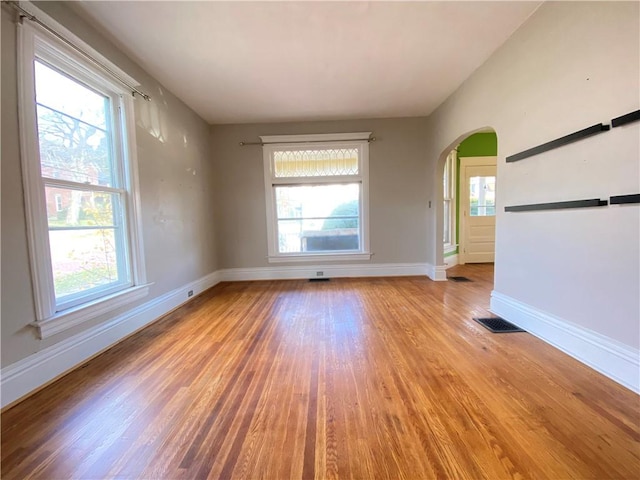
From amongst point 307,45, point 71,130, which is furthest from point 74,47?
point 307,45

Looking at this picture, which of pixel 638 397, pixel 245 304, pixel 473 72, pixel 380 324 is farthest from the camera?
pixel 245 304

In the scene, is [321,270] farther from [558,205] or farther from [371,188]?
[558,205]

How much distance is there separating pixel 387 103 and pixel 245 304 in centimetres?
344

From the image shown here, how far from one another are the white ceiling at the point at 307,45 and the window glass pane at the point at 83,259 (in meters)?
1.71

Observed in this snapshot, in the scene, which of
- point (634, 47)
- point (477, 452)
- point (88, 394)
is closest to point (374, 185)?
point (634, 47)

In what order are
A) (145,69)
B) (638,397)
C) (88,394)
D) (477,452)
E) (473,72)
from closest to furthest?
1. (477,452)
2. (638,397)
3. (88,394)
4. (145,69)
5. (473,72)

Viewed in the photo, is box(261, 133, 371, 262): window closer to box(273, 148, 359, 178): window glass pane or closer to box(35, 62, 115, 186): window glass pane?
box(273, 148, 359, 178): window glass pane

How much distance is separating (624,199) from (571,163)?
0.46 m

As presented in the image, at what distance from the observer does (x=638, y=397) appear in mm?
1437

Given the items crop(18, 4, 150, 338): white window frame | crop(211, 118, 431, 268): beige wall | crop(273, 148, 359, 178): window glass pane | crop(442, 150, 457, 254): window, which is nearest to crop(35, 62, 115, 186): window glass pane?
crop(18, 4, 150, 338): white window frame

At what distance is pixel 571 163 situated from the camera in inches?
72.7

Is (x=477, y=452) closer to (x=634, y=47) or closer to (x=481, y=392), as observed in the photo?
(x=481, y=392)

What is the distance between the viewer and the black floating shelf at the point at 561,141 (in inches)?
64.4

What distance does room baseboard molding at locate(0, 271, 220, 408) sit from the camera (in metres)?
1.52
